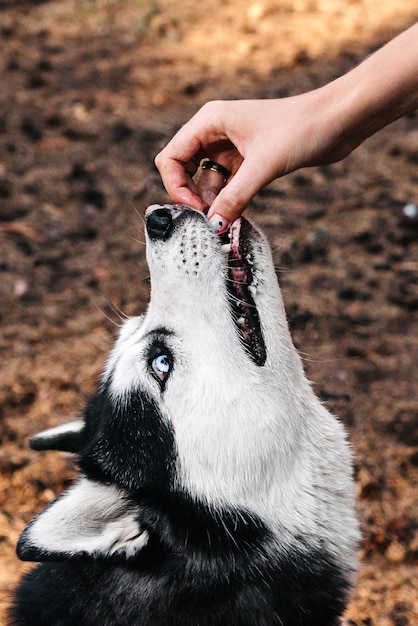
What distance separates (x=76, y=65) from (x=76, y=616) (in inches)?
240

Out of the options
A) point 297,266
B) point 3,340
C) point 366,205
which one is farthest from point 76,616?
point 366,205

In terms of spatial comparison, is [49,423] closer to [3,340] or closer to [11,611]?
[3,340]

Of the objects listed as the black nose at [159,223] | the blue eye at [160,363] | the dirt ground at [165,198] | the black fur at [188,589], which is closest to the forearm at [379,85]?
the black nose at [159,223]

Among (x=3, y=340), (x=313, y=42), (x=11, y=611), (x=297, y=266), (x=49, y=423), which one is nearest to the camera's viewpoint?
(x=11, y=611)

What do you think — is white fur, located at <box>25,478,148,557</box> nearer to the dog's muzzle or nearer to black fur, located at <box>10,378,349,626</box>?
black fur, located at <box>10,378,349,626</box>

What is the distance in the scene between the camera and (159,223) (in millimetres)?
2984

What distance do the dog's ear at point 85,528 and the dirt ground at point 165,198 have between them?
101cm

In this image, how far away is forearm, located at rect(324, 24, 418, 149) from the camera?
2.91 m

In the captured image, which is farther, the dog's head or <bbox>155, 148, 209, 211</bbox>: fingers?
<bbox>155, 148, 209, 211</bbox>: fingers

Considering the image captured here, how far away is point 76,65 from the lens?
7777 millimetres

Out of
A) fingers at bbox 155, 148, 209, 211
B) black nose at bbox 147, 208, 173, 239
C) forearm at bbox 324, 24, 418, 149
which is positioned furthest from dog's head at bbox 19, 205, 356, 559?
forearm at bbox 324, 24, 418, 149

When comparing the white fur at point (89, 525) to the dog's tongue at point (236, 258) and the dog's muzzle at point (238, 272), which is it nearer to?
the dog's muzzle at point (238, 272)

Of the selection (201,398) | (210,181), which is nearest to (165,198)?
(210,181)

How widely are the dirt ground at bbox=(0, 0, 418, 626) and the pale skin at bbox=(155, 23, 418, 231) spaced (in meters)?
0.88
